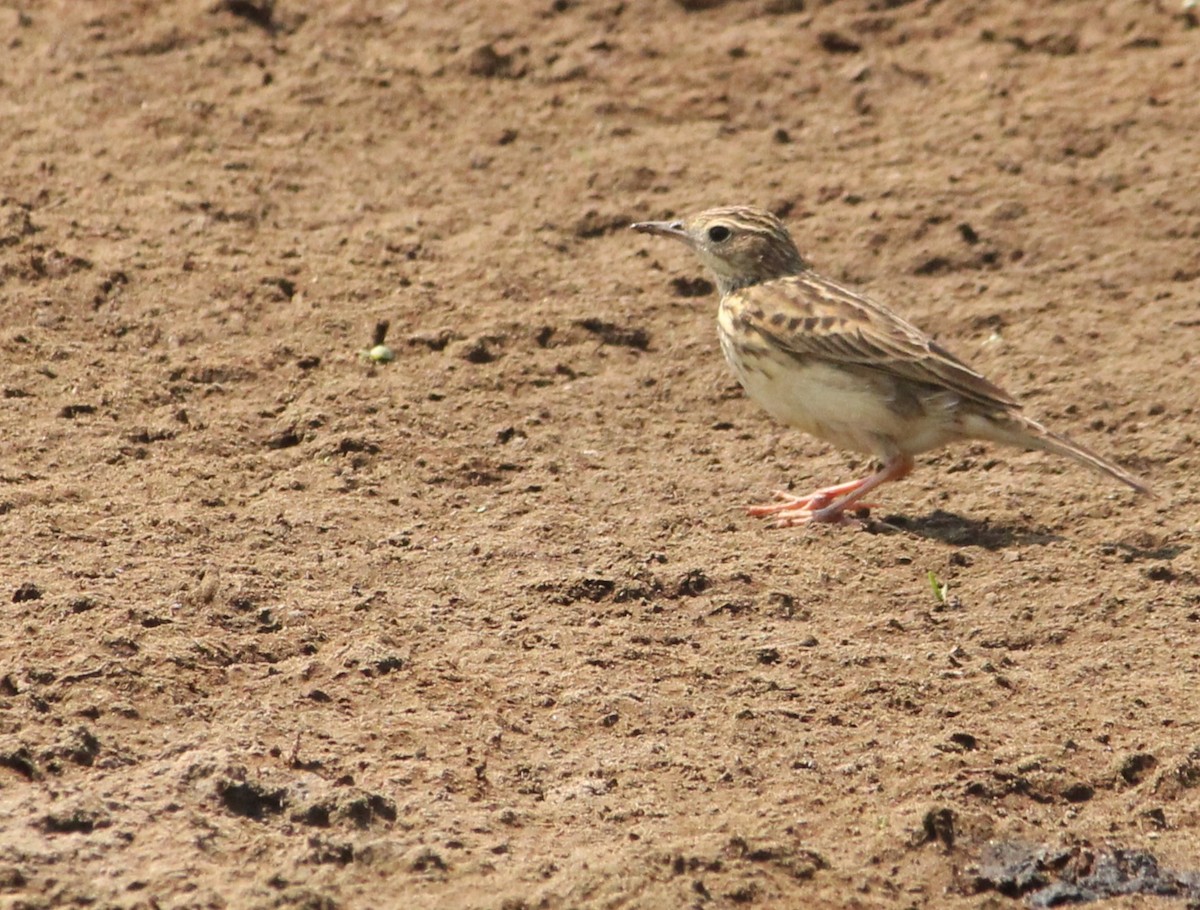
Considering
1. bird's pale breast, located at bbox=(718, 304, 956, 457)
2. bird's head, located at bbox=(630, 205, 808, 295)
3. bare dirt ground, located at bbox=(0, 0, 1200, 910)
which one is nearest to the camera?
bare dirt ground, located at bbox=(0, 0, 1200, 910)

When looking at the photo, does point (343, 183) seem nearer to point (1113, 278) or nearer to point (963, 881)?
point (1113, 278)

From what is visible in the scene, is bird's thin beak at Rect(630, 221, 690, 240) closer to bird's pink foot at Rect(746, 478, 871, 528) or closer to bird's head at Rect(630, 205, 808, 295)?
bird's head at Rect(630, 205, 808, 295)

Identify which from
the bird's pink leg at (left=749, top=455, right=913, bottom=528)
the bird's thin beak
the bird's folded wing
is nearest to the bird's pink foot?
the bird's pink leg at (left=749, top=455, right=913, bottom=528)

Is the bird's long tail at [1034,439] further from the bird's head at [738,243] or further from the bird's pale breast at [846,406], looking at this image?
the bird's head at [738,243]

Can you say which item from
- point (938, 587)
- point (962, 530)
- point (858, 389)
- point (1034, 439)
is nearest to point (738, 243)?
point (858, 389)

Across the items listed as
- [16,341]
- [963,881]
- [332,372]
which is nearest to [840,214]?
[332,372]

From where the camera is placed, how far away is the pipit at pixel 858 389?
855cm

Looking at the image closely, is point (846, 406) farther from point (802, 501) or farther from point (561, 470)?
point (561, 470)

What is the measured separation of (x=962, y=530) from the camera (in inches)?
331

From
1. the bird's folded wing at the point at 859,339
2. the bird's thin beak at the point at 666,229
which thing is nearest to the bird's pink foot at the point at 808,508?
the bird's folded wing at the point at 859,339

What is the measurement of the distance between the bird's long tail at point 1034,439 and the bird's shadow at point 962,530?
354 mm

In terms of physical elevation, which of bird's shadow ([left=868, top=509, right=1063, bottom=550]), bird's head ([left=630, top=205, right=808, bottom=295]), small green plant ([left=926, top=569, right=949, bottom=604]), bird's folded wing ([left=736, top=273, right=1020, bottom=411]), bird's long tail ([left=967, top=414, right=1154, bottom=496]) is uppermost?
bird's head ([left=630, top=205, right=808, bottom=295])

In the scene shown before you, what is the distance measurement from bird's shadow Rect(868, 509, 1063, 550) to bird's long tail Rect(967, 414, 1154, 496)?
35 centimetres

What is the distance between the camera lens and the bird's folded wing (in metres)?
8.64
